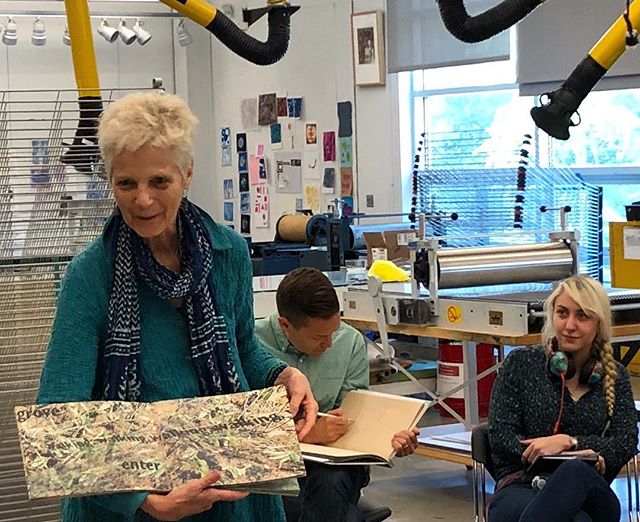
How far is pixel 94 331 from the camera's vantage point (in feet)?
6.18

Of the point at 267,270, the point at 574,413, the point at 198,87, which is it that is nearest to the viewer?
→ the point at 574,413

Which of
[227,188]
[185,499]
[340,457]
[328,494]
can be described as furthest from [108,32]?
[185,499]

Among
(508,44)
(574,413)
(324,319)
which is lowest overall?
(574,413)

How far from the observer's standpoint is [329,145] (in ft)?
32.2

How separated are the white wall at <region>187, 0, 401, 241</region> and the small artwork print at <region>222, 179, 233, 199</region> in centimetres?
6

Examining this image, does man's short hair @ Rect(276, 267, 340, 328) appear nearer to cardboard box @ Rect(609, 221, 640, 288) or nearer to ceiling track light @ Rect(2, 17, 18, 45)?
cardboard box @ Rect(609, 221, 640, 288)

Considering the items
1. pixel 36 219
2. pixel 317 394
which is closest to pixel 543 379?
pixel 317 394

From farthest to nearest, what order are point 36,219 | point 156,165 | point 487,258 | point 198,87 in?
point 198,87
point 487,258
point 36,219
point 156,165

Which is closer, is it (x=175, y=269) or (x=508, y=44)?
(x=175, y=269)

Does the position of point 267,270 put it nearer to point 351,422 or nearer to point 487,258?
point 487,258

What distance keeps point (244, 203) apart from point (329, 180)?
5.51 ft

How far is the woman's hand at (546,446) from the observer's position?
3594mm

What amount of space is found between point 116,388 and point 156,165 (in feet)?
1.19

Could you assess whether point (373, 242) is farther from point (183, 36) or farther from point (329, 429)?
point (183, 36)
